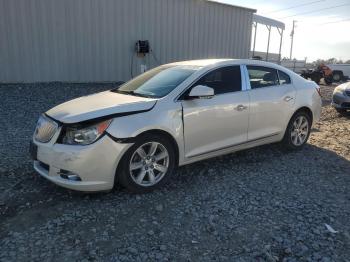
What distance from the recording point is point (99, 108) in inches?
159

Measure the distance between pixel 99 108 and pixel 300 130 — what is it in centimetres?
366

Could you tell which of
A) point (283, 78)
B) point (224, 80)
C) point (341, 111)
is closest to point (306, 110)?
point (283, 78)

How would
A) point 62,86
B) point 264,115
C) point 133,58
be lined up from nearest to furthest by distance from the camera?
point 264,115 < point 62,86 < point 133,58

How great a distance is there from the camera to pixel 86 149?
373cm

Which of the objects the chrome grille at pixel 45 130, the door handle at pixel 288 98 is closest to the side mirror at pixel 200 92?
the chrome grille at pixel 45 130

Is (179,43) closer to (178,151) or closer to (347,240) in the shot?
(178,151)

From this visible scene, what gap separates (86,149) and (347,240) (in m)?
2.71

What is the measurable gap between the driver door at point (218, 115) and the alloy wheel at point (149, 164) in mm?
360

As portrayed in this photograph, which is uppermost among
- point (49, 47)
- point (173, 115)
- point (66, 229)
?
point (49, 47)

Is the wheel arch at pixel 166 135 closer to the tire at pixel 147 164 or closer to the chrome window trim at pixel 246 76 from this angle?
the tire at pixel 147 164

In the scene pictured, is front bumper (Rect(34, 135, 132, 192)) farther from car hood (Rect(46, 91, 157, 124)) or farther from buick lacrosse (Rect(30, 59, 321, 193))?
car hood (Rect(46, 91, 157, 124))

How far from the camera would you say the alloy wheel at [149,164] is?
4.12 meters

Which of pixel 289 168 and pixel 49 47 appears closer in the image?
pixel 289 168

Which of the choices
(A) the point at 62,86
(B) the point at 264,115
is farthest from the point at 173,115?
(A) the point at 62,86
